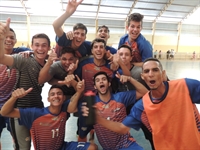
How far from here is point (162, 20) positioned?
25484 mm

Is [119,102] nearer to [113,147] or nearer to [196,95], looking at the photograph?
[113,147]

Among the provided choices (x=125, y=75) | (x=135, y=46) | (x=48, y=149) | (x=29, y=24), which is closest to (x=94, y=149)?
(x=48, y=149)

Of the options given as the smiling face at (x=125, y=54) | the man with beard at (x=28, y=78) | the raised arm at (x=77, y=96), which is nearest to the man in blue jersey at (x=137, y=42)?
the smiling face at (x=125, y=54)

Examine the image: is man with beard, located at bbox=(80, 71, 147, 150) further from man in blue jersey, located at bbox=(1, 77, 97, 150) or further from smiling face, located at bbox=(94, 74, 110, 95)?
man in blue jersey, located at bbox=(1, 77, 97, 150)

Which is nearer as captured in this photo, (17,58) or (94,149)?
(17,58)

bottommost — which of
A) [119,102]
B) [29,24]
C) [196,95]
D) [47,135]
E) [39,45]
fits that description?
[47,135]

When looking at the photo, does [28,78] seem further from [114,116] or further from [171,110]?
[171,110]

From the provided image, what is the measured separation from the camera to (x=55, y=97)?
2.73 metres

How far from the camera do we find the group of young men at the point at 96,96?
2004 mm

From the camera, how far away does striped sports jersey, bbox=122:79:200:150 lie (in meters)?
1.96

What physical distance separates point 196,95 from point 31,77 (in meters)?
2.29

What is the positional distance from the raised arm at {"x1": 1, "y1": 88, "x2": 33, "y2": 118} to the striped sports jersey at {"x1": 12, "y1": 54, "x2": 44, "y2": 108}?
28 centimetres

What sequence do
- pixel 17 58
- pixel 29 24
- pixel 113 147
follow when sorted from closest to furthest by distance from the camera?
pixel 17 58
pixel 113 147
pixel 29 24

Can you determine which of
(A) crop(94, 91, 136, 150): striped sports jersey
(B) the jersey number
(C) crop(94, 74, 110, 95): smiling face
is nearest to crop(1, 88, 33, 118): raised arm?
(B) the jersey number
